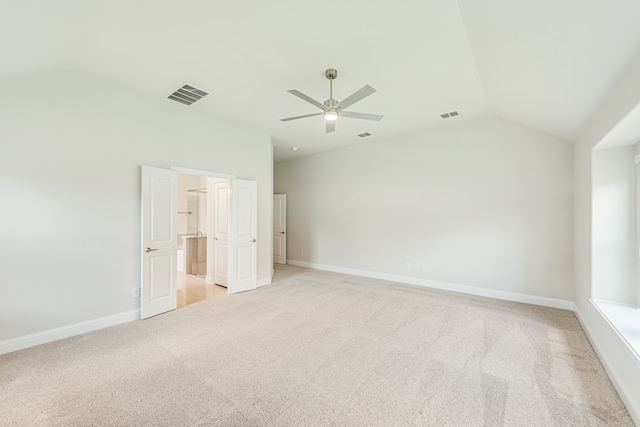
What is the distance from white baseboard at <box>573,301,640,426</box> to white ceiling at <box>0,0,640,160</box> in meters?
2.20

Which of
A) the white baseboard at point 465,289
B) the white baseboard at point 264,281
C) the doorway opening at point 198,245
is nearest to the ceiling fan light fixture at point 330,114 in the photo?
the doorway opening at point 198,245

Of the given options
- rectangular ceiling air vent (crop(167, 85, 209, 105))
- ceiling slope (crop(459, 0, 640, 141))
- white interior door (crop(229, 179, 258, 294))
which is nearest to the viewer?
ceiling slope (crop(459, 0, 640, 141))

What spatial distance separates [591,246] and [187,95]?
18.1 feet

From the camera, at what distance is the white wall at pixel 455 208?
4266 mm

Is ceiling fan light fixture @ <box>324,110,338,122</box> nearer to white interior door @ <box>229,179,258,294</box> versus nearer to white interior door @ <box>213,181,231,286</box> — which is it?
white interior door @ <box>229,179,258,294</box>

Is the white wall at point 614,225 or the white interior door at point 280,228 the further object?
the white interior door at point 280,228

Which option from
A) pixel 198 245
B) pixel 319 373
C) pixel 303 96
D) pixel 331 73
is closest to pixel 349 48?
pixel 331 73

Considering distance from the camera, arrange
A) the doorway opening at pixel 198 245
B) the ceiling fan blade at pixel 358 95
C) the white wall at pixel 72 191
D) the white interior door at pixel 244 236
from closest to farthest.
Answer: the ceiling fan blade at pixel 358 95 → the white wall at pixel 72 191 → the white interior door at pixel 244 236 → the doorway opening at pixel 198 245

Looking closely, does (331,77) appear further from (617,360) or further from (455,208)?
(617,360)

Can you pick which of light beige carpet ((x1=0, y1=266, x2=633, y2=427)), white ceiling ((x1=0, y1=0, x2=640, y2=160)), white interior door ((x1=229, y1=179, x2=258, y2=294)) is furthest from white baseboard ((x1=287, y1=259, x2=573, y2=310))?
white ceiling ((x1=0, y1=0, x2=640, y2=160))

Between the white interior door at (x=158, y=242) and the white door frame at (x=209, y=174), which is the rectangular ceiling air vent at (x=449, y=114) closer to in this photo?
the white door frame at (x=209, y=174)

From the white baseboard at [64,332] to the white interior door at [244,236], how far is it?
5.40ft

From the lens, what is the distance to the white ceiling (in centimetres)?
198

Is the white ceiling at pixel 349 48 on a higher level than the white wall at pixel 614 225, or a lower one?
higher
